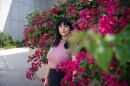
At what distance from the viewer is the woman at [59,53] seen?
3.81 metres

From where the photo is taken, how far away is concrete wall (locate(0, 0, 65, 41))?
1947cm

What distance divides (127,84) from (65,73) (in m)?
1.47

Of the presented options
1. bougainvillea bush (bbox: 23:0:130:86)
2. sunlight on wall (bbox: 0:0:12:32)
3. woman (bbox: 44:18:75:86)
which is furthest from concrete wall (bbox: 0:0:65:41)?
woman (bbox: 44:18:75:86)

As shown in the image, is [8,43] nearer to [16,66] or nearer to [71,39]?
[16,66]

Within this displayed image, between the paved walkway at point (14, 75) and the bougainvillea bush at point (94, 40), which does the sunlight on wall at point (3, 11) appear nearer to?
the paved walkway at point (14, 75)

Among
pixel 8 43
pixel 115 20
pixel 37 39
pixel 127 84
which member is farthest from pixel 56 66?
pixel 8 43

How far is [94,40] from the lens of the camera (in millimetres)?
963

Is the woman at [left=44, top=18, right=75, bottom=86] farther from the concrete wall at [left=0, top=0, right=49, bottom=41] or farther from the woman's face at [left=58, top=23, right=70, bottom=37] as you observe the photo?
the concrete wall at [left=0, top=0, right=49, bottom=41]

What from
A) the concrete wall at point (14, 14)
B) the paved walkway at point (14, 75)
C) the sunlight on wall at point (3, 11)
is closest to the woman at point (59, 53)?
the paved walkway at point (14, 75)

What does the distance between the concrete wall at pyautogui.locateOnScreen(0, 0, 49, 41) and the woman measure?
15.8m

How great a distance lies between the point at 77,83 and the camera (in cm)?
366

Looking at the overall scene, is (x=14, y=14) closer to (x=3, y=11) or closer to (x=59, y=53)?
(x=3, y=11)

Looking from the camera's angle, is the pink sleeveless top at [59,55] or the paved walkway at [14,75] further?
the paved walkway at [14,75]

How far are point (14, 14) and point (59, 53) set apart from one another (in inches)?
677
